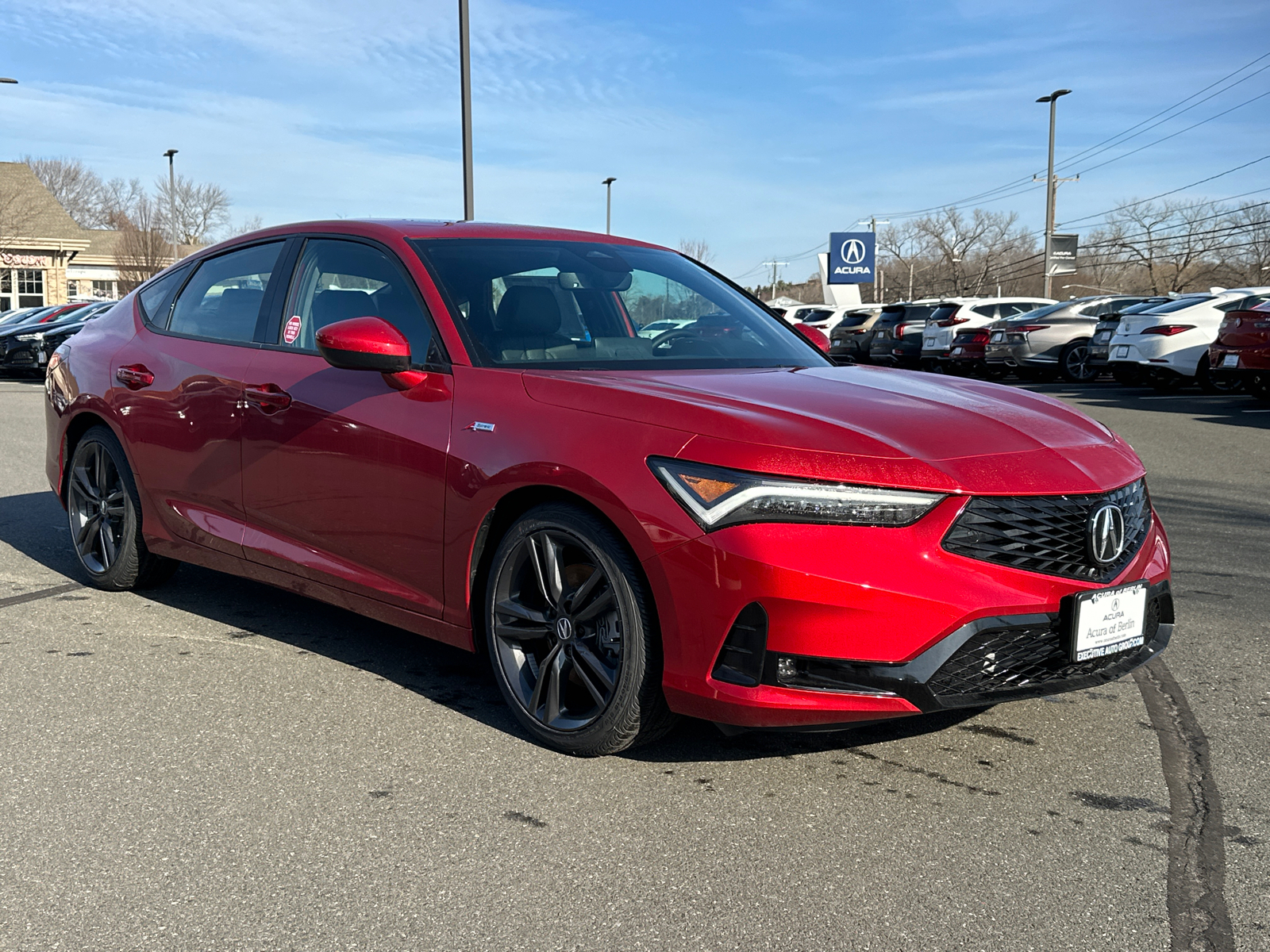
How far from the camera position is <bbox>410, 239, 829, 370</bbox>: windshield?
4.21 m

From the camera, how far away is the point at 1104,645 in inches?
136

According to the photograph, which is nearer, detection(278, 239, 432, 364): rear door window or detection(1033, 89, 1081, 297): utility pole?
detection(278, 239, 432, 364): rear door window

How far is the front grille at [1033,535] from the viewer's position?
10.7 ft

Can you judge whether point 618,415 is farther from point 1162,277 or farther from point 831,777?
point 1162,277

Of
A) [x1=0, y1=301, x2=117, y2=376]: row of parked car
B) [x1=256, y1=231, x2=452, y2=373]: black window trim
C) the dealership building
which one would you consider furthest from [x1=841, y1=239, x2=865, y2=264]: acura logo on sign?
[x1=256, y1=231, x2=452, y2=373]: black window trim

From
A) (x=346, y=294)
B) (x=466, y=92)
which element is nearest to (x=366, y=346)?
(x=346, y=294)

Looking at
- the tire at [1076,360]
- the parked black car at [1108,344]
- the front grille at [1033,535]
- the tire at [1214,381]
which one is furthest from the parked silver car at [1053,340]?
the front grille at [1033,535]

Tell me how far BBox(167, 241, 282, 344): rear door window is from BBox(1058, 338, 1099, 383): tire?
19861mm

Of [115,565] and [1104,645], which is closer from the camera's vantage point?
[1104,645]

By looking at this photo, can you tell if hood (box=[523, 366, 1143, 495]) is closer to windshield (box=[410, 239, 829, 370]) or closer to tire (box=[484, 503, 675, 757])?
windshield (box=[410, 239, 829, 370])

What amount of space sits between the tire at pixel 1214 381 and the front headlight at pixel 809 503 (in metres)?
14.5

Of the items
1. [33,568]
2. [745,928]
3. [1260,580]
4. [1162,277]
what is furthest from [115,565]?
[1162,277]

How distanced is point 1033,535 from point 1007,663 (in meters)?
0.35

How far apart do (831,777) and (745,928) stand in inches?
37.8
